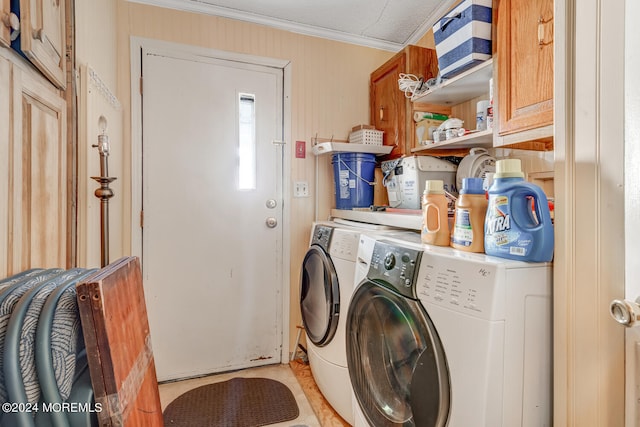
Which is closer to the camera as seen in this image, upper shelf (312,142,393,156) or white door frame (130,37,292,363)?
white door frame (130,37,292,363)

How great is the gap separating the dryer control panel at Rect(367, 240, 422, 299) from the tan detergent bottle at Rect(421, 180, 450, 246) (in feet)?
0.45

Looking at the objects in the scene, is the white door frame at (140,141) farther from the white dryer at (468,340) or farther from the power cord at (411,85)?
the white dryer at (468,340)

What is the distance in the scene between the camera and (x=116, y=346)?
76 cm

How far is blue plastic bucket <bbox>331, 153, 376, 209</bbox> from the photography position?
88.3 inches

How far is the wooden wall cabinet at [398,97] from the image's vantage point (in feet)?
6.66

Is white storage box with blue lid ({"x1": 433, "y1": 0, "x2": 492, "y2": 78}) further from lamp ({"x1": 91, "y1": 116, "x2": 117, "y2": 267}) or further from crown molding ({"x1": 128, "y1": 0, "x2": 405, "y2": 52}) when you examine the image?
lamp ({"x1": 91, "y1": 116, "x2": 117, "y2": 267})

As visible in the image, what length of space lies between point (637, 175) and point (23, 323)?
4.55 ft

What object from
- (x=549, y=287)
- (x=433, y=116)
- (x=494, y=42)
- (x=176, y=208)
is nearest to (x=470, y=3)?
(x=494, y=42)

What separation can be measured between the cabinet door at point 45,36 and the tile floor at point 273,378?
176cm

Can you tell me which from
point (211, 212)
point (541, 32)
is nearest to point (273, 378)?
point (211, 212)

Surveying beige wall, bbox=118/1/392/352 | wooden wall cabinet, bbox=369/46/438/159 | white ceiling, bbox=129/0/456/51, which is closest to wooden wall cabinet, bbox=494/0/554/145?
wooden wall cabinet, bbox=369/46/438/159

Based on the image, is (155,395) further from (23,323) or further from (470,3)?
(470,3)

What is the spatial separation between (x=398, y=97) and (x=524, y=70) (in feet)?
3.35

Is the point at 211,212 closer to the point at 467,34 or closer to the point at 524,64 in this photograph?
the point at 467,34
